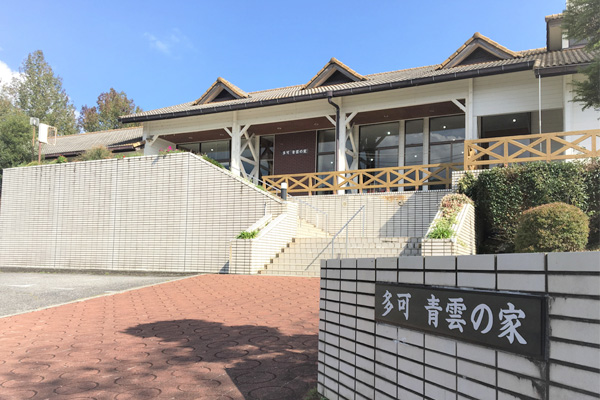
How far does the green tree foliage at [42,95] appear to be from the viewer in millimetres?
43750

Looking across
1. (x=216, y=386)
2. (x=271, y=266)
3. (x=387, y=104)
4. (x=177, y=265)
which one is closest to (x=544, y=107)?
(x=387, y=104)

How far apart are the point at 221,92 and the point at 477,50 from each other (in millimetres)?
11894

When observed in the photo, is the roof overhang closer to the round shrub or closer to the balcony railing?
the balcony railing

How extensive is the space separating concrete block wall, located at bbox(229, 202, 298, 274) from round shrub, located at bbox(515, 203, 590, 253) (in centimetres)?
653

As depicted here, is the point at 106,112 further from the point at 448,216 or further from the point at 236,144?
the point at 448,216

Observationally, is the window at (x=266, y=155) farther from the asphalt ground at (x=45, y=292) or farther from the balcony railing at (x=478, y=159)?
the asphalt ground at (x=45, y=292)

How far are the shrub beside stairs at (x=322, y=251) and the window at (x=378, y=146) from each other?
7322 mm

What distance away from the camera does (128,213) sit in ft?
50.6

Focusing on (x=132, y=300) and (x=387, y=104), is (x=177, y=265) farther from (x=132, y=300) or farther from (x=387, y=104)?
(x=387, y=104)

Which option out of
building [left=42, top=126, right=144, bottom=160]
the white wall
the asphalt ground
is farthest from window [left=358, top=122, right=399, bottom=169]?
building [left=42, top=126, right=144, bottom=160]

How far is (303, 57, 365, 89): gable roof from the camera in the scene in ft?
60.1

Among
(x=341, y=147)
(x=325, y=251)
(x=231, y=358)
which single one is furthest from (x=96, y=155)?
(x=231, y=358)

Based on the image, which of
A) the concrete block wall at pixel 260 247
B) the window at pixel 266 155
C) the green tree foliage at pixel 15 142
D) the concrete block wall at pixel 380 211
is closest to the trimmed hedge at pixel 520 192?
the concrete block wall at pixel 380 211

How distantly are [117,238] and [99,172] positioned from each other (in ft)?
9.32
